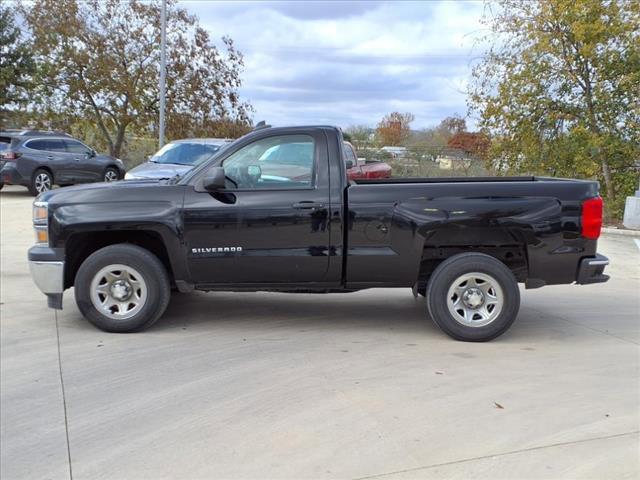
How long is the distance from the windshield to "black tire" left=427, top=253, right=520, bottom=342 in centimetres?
774

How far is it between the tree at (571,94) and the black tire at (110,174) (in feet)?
36.9

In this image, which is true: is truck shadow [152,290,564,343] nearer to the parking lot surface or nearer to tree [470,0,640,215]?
the parking lot surface

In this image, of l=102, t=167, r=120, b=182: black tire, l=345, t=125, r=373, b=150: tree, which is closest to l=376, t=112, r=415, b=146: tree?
l=345, t=125, r=373, b=150: tree

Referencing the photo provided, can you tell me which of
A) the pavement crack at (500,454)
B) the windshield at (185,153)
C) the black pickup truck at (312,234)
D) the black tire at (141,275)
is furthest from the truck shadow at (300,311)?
the windshield at (185,153)

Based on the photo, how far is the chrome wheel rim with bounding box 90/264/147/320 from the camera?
570cm

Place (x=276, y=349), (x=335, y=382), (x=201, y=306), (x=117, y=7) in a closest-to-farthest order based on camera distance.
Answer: (x=335, y=382) < (x=276, y=349) < (x=201, y=306) < (x=117, y=7)

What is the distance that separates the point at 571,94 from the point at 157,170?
1021 cm

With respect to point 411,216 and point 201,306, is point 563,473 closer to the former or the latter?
point 411,216

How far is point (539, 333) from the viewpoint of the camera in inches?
235

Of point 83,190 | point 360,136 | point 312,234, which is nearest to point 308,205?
point 312,234

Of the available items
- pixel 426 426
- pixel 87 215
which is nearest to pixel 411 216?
pixel 426 426

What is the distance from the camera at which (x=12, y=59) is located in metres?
27.7

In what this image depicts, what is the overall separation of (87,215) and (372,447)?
348cm

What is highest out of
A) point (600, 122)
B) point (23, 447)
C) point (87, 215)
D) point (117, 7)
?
point (117, 7)
